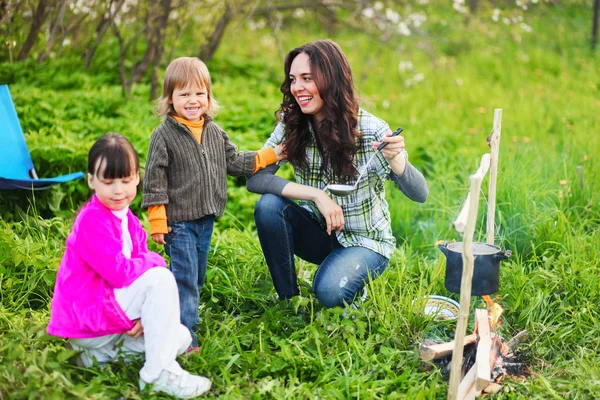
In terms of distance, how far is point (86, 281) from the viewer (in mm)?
2219

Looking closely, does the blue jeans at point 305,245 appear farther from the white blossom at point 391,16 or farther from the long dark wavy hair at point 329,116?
the white blossom at point 391,16

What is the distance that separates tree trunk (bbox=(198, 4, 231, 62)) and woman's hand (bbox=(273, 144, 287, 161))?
3.96m

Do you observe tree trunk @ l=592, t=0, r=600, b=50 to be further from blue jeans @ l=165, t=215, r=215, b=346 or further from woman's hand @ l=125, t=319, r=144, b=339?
woman's hand @ l=125, t=319, r=144, b=339

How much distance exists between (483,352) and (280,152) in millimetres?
1203

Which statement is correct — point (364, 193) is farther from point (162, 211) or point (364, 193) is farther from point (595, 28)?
point (595, 28)

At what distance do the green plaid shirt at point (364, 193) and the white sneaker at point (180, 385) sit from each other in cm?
96

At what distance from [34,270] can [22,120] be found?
206cm

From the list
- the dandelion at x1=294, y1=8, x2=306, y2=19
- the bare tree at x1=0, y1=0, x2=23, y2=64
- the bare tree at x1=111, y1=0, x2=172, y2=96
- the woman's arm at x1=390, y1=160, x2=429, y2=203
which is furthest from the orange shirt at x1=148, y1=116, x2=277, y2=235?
the dandelion at x1=294, y1=8, x2=306, y2=19

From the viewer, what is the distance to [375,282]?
9.59 ft

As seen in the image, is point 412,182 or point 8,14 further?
point 8,14

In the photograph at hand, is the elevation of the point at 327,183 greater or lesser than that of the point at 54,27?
lesser

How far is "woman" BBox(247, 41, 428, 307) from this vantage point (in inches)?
108

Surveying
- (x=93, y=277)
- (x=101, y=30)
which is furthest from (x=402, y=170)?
(x=101, y=30)

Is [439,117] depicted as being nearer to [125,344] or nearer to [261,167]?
[261,167]
